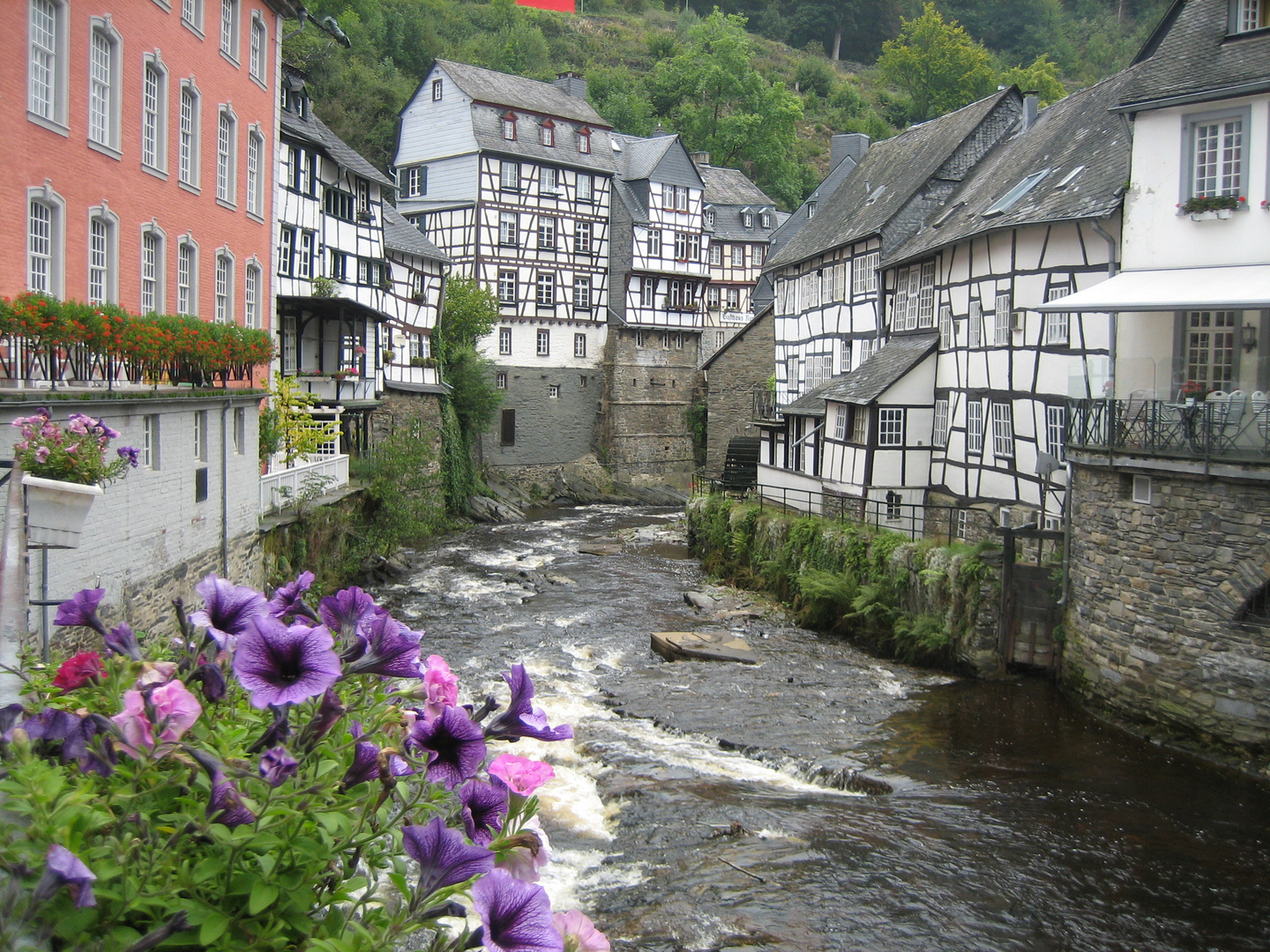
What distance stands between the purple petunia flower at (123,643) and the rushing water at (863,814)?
7.39m

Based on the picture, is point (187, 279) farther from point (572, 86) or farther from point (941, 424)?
point (572, 86)

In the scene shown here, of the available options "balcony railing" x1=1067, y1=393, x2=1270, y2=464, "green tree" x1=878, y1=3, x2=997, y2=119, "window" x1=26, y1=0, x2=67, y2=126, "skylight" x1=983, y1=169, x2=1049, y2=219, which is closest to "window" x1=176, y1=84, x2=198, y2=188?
"window" x1=26, y1=0, x2=67, y2=126

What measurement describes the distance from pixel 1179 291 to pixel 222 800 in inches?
620

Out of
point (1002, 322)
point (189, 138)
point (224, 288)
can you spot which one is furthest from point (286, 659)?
point (1002, 322)

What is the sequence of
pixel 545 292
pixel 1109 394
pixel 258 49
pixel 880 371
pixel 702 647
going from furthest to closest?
pixel 545 292 → pixel 880 371 → pixel 258 49 → pixel 702 647 → pixel 1109 394

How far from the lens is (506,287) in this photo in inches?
1708

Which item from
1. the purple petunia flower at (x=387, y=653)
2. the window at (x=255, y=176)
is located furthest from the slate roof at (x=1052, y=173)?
the purple petunia flower at (x=387, y=653)

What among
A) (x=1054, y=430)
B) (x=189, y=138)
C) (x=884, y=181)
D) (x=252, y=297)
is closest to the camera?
(x=189, y=138)

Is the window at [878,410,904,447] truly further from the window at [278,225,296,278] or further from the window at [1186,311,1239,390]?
the window at [278,225,296,278]

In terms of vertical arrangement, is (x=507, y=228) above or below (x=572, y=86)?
below

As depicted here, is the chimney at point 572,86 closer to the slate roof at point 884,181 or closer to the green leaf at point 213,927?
the slate roof at point 884,181

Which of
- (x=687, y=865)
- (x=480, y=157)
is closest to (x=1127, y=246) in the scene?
(x=687, y=865)

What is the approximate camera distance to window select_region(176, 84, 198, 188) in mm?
17703

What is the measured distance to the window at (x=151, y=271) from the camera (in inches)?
655
